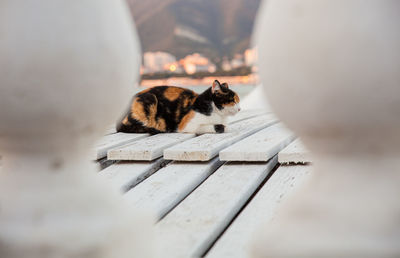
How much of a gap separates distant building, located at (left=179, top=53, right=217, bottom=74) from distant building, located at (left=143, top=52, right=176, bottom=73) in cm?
16

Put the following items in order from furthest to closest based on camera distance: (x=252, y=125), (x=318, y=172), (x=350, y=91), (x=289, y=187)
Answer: (x=252, y=125) < (x=289, y=187) < (x=318, y=172) < (x=350, y=91)

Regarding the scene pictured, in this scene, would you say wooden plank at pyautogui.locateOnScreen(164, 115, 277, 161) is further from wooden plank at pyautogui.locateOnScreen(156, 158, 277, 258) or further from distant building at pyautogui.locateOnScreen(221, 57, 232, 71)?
distant building at pyautogui.locateOnScreen(221, 57, 232, 71)

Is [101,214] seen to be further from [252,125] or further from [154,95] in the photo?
[154,95]

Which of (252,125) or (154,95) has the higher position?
(154,95)

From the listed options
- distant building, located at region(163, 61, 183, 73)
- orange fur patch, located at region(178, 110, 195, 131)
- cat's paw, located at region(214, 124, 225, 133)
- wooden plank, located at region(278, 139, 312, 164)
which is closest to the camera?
wooden plank, located at region(278, 139, 312, 164)

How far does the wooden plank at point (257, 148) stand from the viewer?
158 cm

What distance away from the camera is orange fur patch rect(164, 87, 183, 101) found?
317 centimetres

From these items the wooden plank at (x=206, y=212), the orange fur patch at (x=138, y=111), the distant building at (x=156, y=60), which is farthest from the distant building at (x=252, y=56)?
the distant building at (x=156, y=60)

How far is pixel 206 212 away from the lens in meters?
1.06

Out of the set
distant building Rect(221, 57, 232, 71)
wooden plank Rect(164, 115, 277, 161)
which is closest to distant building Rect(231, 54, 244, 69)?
distant building Rect(221, 57, 232, 71)

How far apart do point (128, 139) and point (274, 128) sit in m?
0.70

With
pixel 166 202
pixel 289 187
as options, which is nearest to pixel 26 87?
pixel 166 202

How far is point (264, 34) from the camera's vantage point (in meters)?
0.63

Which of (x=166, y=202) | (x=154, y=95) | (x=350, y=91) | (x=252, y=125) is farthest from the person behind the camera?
(x=154, y=95)
